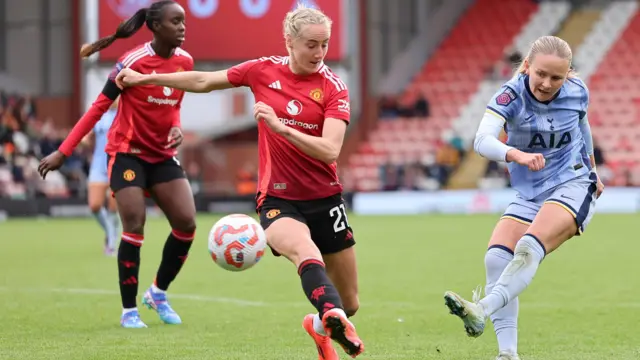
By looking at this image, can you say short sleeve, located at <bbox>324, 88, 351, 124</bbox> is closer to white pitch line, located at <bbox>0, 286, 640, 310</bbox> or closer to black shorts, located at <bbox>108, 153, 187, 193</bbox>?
black shorts, located at <bbox>108, 153, 187, 193</bbox>

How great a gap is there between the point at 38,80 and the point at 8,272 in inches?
790

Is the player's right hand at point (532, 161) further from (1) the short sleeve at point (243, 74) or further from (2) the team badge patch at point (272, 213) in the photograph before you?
(1) the short sleeve at point (243, 74)

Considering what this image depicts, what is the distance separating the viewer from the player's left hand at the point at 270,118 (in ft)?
19.9

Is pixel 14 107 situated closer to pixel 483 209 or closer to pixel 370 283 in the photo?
pixel 483 209

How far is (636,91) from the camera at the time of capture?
33.5 meters

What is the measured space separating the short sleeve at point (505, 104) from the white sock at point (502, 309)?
0.81 m

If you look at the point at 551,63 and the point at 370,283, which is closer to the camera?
the point at 551,63

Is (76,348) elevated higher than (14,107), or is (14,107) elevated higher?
(76,348)

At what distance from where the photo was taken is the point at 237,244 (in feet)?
20.7

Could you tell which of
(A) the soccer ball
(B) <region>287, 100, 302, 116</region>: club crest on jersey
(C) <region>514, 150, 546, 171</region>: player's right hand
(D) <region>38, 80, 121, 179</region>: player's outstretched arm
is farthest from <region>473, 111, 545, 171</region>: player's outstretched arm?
(D) <region>38, 80, 121, 179</region>: player's outstretched arm

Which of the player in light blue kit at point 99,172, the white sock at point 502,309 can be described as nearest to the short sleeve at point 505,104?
the white sock at point 502,309

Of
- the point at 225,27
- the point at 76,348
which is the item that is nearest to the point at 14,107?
the point at 225,27

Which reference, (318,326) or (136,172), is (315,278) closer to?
(318,326)

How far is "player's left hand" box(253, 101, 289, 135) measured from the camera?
6.05 metres
